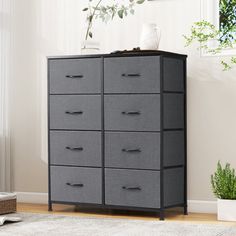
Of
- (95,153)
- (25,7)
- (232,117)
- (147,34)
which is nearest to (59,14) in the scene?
→ (25,7)

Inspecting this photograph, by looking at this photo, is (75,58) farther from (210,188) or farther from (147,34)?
(210,188)

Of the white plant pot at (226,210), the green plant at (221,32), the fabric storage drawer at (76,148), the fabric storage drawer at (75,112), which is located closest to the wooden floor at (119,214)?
the white plant pot at (226,210)

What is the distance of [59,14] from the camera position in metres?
5.37

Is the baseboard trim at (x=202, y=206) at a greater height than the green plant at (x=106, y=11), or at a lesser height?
lesser

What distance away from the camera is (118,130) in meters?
4.69

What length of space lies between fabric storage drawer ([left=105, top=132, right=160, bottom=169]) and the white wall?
45 cm

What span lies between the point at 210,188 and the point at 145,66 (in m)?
1.04

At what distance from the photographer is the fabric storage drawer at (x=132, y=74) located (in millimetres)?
4559

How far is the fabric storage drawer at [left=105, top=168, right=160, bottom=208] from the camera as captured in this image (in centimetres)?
457

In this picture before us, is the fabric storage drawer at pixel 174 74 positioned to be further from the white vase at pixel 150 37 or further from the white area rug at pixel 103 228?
the white area rug at pixel 103 228

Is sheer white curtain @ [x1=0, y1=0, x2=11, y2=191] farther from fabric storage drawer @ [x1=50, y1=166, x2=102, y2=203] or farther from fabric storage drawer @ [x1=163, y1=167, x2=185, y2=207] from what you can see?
fabric storage drawer @ [x1=163, y1=167, x2=185, y2=207]

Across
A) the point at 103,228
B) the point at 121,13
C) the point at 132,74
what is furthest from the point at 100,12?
the point at 103,228

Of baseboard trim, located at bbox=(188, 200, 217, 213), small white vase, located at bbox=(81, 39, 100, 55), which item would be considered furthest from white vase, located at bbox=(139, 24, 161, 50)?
baseboard trim, located at bbox=(188, 200, 217, 213)

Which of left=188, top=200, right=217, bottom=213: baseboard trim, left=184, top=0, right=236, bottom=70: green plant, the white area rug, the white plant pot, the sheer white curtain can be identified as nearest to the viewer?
the white area rug
